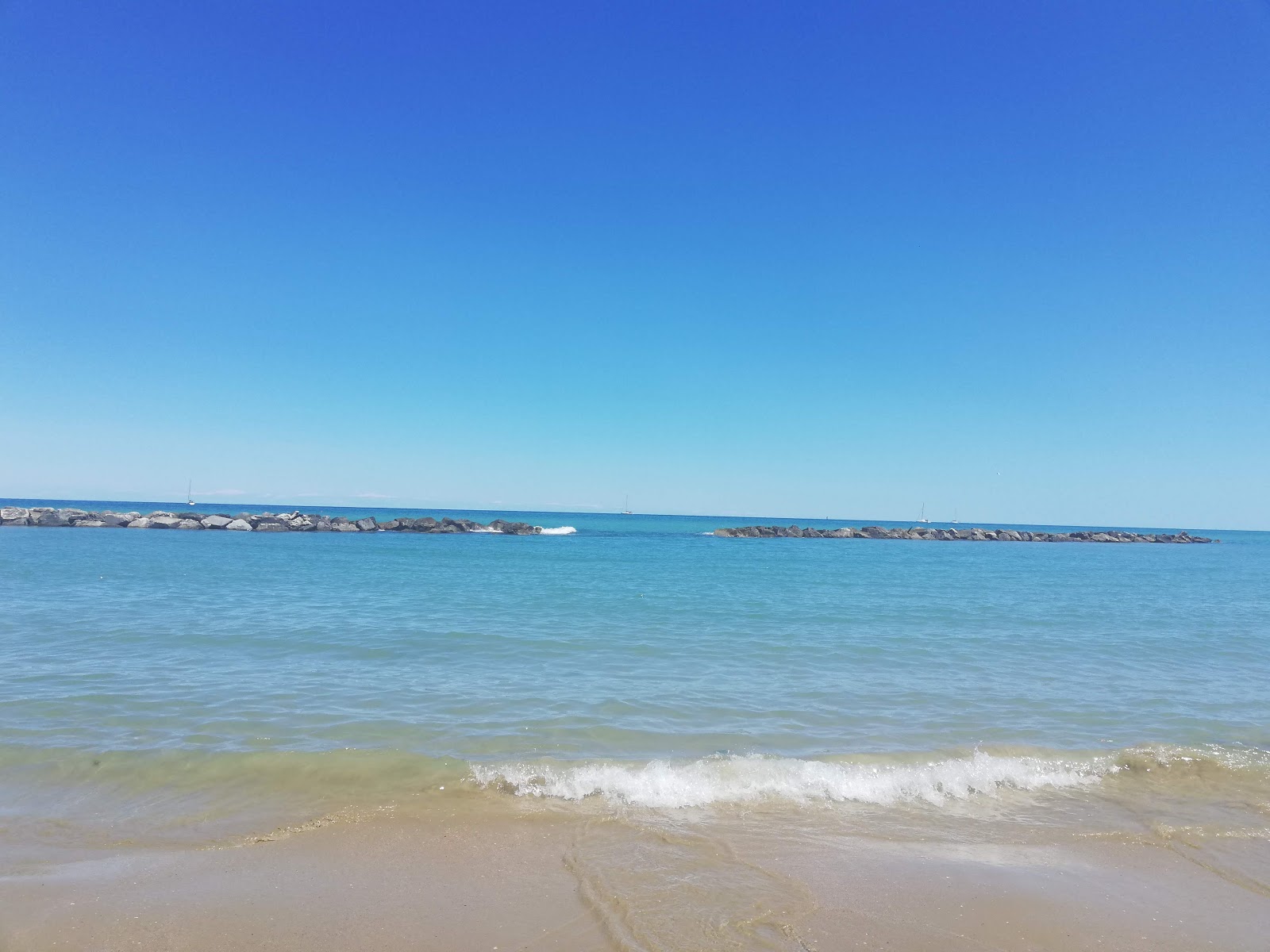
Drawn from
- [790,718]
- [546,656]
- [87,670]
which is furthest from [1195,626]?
[87,670]

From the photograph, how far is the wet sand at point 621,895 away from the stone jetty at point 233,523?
205 feet

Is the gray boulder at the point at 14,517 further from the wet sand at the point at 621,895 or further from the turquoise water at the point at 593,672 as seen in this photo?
the wet sand at the point at 621,895

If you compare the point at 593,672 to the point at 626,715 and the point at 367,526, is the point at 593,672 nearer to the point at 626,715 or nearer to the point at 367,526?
the point at 626,715

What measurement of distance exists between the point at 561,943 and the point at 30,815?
518 centimetres

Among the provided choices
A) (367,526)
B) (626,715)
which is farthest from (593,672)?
(367,526)

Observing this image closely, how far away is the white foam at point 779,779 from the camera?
22.3 feet

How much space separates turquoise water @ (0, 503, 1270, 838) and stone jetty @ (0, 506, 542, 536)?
37001 millimetres

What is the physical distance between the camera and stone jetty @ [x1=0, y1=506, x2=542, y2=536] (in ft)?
183

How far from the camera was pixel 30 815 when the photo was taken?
5992 millimetres

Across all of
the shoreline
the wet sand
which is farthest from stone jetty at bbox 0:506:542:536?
the wet sand

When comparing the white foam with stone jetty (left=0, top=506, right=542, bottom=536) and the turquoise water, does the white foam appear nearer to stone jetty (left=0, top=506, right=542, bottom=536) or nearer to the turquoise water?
the turquoise water

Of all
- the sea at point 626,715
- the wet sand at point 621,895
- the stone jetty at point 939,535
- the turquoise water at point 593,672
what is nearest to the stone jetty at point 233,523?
the stone jetty at point 939,535

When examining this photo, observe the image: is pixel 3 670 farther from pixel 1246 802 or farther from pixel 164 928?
pixel 1246 802

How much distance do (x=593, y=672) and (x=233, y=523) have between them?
6080cm
